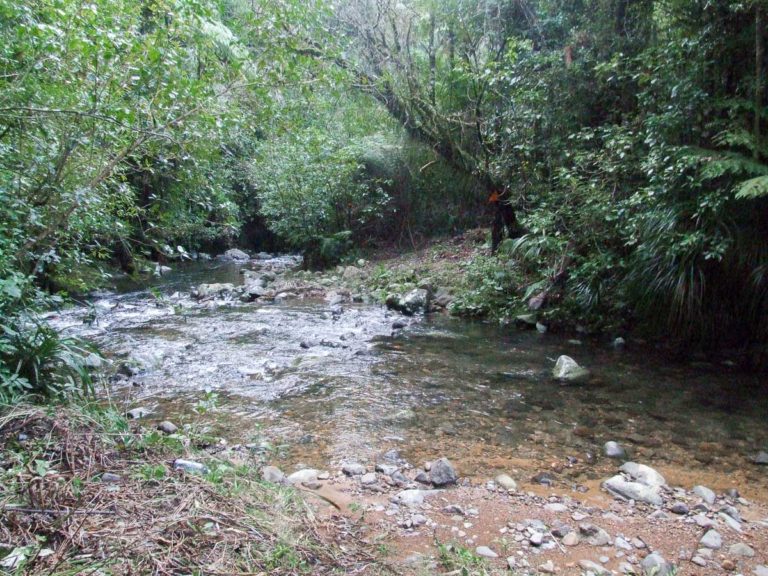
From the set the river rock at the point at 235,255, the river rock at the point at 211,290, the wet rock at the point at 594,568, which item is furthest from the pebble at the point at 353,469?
the river rock at the point at 235,255

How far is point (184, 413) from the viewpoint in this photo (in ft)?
13.7

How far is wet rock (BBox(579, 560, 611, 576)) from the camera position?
7.31ft

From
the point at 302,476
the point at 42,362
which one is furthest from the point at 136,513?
the point at 42,362

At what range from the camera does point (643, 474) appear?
10.5 ft

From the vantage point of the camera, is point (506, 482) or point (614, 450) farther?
point (614, 450)

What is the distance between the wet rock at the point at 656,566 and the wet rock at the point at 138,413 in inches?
141

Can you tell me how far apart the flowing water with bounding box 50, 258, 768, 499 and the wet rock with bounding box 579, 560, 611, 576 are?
0.90 meters

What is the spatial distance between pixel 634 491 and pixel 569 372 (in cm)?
232

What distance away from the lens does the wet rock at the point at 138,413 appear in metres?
3.98

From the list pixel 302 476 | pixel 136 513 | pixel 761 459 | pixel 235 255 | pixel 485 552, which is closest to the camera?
pixel 136 513

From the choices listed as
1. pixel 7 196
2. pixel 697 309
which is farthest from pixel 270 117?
pixel 697 309

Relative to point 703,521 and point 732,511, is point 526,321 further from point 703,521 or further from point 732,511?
point 703,521

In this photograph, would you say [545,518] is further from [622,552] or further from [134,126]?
[134,126]

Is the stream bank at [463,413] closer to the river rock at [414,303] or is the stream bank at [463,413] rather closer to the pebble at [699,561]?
the pebble at [699,561]
